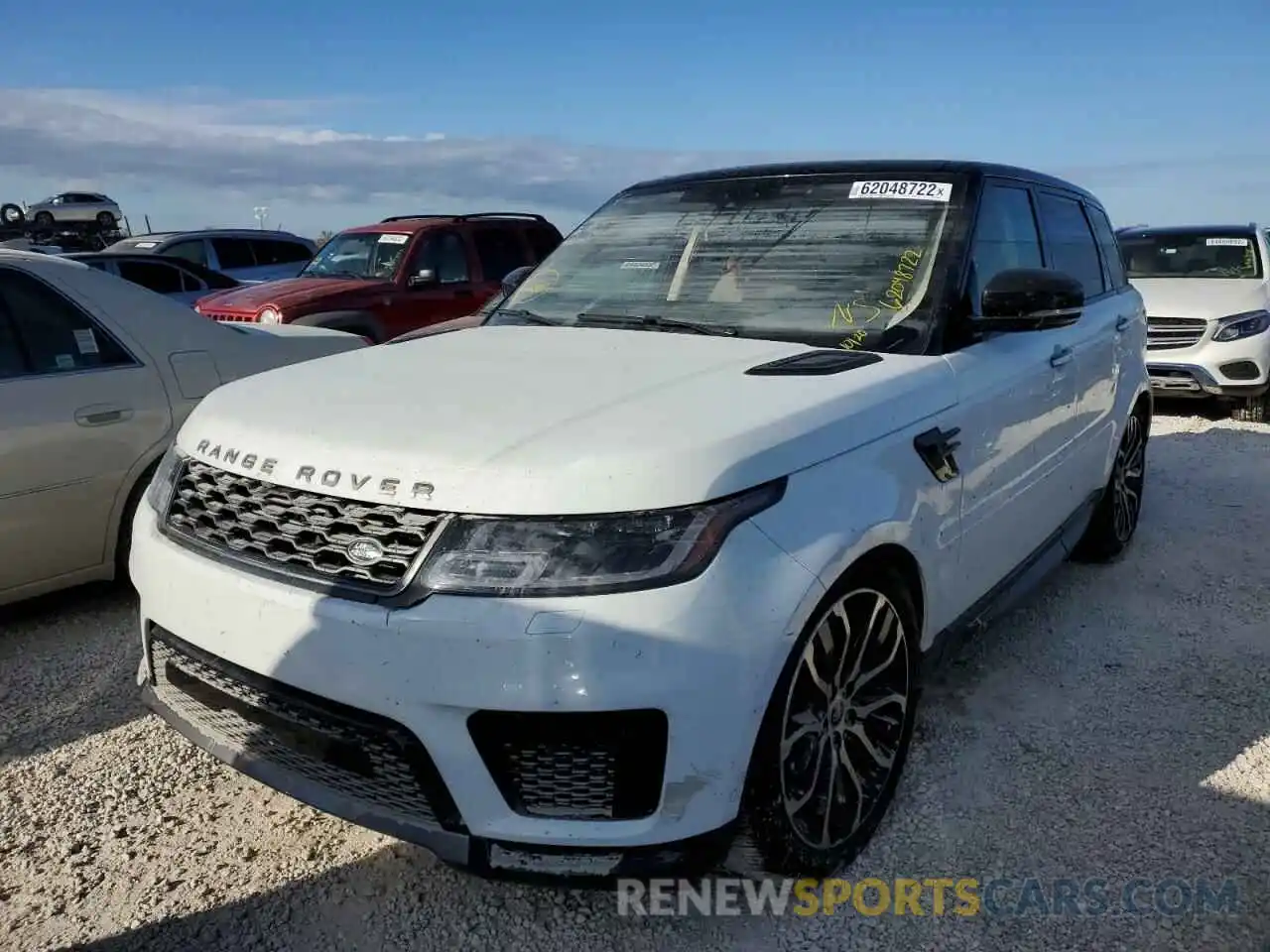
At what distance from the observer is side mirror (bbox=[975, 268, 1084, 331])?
2908 mm

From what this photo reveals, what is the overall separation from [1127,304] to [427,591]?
4.08m

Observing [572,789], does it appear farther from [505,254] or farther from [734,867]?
[505,254]

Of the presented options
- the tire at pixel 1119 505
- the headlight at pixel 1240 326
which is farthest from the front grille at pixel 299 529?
the headlight at pixel 1240 326

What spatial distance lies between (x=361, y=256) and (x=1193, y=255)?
8.28m

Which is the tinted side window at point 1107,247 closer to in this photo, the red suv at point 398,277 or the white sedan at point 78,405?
the white sedan at point 78,405

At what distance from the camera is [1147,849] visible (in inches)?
102

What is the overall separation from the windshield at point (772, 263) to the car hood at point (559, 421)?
21 centimetres

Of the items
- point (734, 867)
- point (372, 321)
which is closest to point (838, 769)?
point (734, 867)

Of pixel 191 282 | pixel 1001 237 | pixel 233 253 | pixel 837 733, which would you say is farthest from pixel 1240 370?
pixel 233 253

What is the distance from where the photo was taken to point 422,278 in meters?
9.39

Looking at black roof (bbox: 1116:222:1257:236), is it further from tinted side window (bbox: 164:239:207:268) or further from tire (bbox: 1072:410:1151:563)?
tinted side window (bbox: 164:239:207:268)

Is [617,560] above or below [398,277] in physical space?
above

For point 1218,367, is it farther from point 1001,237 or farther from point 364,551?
point 364,551

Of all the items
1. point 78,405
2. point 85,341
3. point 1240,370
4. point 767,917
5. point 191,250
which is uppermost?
point 85,341
